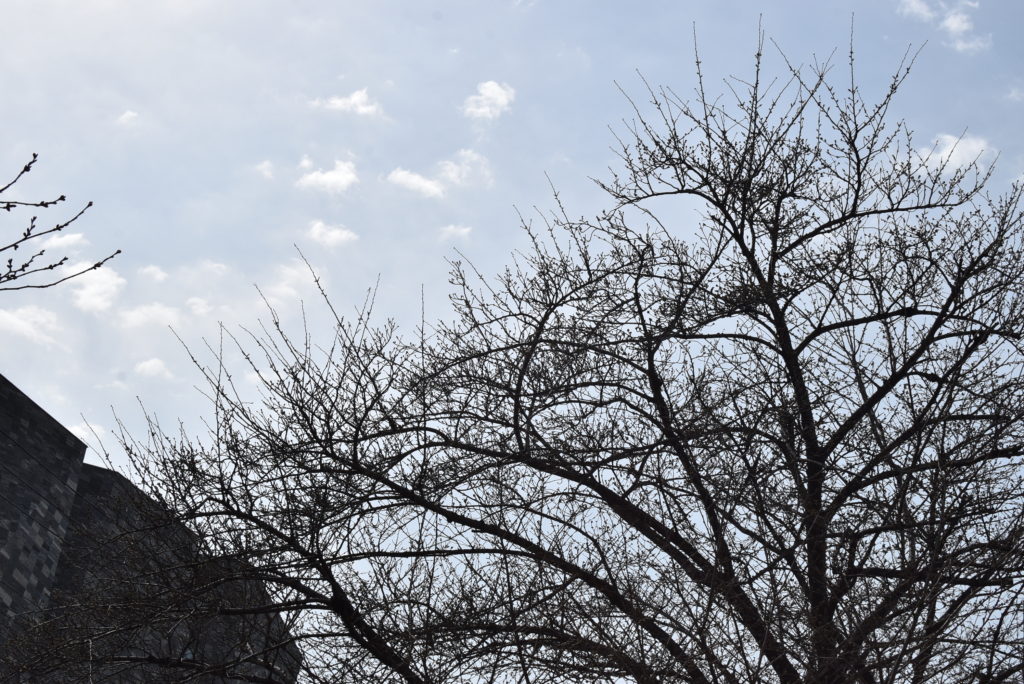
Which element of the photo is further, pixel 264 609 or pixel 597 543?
pixel 264 609

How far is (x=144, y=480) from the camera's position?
7082 millimetres

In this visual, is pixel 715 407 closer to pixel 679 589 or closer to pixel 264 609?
pixel 679 589

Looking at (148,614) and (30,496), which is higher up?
(30,496)

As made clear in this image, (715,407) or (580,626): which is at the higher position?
(715,407)

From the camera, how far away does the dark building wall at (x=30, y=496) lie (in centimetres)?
1608

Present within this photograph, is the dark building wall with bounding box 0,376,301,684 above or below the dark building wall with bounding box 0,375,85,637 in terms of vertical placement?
below

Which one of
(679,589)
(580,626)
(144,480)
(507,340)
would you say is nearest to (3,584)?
(144,480)

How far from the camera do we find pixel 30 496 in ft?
56.5

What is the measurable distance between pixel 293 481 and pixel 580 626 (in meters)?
2.39

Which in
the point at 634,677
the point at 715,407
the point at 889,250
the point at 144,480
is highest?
the point at 889,250

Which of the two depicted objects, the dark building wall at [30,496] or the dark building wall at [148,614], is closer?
the dark building wall at [148,614]

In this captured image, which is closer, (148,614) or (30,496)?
(148,614)

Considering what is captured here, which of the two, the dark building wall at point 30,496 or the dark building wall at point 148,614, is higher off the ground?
the dark building wall at point 30,496

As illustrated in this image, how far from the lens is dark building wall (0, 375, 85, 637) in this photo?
16078mm
